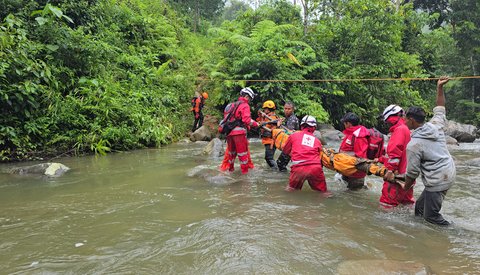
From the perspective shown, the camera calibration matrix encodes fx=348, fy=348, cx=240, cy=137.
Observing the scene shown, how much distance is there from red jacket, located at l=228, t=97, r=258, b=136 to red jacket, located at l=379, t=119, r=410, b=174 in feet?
9.59

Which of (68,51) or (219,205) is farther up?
(68,51)

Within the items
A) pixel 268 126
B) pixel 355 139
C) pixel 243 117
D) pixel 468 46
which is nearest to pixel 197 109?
pixel 268 126

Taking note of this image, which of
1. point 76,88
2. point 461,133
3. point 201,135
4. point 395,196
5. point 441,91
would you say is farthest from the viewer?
point 461,133

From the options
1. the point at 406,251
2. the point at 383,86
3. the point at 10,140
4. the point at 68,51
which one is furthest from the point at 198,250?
the point at 383,86

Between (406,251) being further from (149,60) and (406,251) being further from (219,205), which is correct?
(149,60)

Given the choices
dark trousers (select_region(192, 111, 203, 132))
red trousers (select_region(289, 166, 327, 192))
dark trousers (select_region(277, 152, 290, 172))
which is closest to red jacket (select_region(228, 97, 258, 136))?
dark trousers (select_region(277, 152, 290, 172))

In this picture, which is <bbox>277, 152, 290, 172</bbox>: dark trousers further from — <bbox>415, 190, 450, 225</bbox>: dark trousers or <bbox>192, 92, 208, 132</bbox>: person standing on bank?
<bbox>192, 92, 208, 132</bbox>: person standing on bank

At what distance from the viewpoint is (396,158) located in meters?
4.75

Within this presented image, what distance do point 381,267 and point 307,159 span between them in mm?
2741

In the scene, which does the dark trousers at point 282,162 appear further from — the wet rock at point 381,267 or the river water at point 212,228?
the wet rock at point 381,267

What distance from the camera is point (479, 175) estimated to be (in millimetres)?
7680

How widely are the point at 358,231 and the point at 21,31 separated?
9.45 metres

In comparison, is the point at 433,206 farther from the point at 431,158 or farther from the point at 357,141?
the point at 357,141

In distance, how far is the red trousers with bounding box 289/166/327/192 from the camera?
571cm
